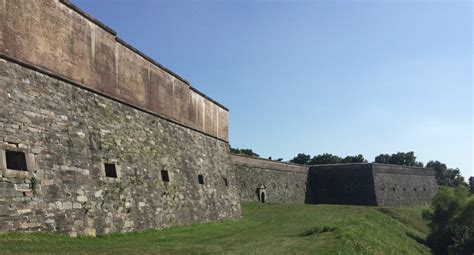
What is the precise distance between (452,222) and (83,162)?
2048 cm

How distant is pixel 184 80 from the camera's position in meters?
19.5

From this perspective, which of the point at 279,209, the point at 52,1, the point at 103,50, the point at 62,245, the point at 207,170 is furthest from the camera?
the point at 279,209

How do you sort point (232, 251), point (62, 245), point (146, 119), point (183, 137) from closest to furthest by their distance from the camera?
point (62, 245) < point (232, 251) < point (146, 119) < point (183, 137)

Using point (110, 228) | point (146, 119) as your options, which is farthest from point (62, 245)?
point (146, 119)

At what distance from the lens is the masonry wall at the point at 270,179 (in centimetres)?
2817

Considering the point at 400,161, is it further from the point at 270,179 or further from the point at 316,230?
the point at 316,230

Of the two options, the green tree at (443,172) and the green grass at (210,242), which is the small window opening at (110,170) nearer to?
the green grass at (210,242)

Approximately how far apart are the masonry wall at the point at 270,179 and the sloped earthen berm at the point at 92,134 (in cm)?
633

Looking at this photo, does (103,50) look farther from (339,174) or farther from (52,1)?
(339,174)

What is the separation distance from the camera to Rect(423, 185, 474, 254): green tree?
21.0 metres

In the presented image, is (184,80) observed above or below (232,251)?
above

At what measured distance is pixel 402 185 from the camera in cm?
4300

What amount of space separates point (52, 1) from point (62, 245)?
20.6 ft

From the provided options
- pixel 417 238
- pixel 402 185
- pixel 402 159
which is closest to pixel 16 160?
pixel 417 238
